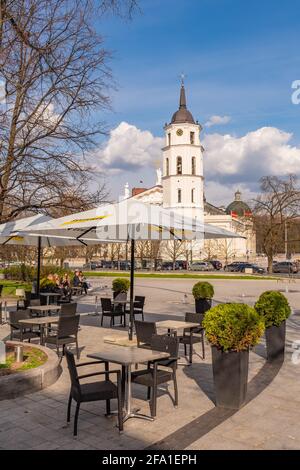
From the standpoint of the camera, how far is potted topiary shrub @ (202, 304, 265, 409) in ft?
20.0

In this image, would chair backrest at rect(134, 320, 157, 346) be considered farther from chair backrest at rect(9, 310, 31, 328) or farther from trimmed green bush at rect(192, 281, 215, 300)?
trimmed green bush at rect(192, 281, 215, 300)

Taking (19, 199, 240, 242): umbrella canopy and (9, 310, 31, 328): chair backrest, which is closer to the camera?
(19, 199, 240, 242): umbrella canopy

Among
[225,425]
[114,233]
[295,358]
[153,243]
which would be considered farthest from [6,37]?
[153,243]

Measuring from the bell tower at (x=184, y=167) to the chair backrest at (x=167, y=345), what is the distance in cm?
8352

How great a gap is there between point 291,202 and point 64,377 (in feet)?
142

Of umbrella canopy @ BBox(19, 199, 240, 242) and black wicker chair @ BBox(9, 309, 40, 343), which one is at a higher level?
umbrella canopy @ BBox(19, 199, 240, 242)

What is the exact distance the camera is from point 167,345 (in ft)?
21.5

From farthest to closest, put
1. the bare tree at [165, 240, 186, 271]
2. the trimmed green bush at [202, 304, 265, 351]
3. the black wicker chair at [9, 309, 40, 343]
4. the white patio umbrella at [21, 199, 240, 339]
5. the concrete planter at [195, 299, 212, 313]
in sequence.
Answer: the bare tree at [165, 240, 186, 271], the concrete planter at [195, 299, 212, 313], the black wicker chair at [9, 309, 40, 343], the white patio umbrella at [21, 199, 240, 339], the trimmed green bush at [202, 304, 265, 351]

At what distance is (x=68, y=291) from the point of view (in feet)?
60.7

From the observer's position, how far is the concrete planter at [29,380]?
21.2ft

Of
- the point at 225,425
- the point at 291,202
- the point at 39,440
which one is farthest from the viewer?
the point at 291,202

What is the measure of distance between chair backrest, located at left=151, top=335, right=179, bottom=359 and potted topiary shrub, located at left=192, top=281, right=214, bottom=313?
709 centimetres

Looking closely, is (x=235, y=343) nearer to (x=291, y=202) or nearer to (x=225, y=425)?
(x=225, y=425)

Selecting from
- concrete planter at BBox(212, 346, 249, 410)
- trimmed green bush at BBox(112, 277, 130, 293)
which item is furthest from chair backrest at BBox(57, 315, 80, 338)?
trimmed green bush at BBox(112, 277, 130, 293)
